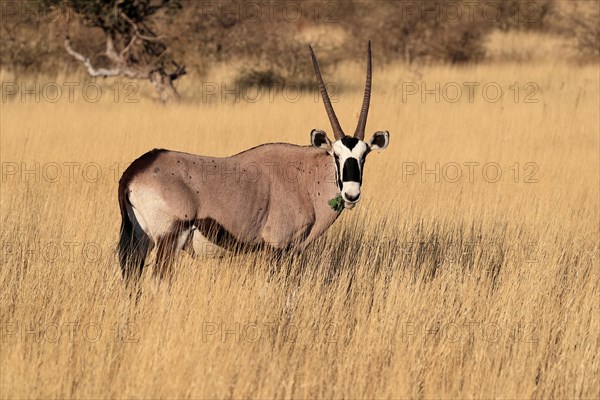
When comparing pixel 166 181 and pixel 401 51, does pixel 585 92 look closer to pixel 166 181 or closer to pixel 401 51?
pixel 401 51

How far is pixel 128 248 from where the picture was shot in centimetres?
541

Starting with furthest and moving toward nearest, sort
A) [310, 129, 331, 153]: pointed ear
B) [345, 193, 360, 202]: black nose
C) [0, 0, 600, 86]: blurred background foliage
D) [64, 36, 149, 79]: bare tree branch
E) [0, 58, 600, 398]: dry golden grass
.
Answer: [0, 0, 600, 86]: blurred background foliage, [64, 36, 149, 79]: bare tree branch, [310, 129, 331, 153]: pointed ear, [345, 193, 360, 202]: black nose, [0, 58, 600, 398]: dry golden grass

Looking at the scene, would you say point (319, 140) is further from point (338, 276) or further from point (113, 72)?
point (113, 72)

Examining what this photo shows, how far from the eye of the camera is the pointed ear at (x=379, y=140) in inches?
230

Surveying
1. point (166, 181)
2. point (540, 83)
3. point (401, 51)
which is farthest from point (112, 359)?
point (401, 51)

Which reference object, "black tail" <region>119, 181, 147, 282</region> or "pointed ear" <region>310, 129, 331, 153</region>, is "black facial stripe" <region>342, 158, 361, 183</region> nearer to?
"pointed ear" <region>310, 129, 331, 153</region>

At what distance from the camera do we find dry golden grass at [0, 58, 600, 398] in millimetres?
4375

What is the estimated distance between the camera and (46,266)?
5715mm

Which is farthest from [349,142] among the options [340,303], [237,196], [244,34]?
[244,34]

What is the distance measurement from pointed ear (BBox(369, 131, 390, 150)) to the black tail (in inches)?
59.5

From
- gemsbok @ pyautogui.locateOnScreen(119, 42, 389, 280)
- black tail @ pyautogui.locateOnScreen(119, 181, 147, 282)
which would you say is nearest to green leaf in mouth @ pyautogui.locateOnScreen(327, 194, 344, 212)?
gemsbok @ pyautogui.locateOnScreen(119, 42, 389, 280)

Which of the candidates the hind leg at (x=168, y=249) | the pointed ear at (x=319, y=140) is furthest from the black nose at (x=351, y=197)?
the hind leg at (x=168, y=249)

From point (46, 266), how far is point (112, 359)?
1.52 metres

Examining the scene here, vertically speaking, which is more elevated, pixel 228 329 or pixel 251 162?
pixel 251 162
